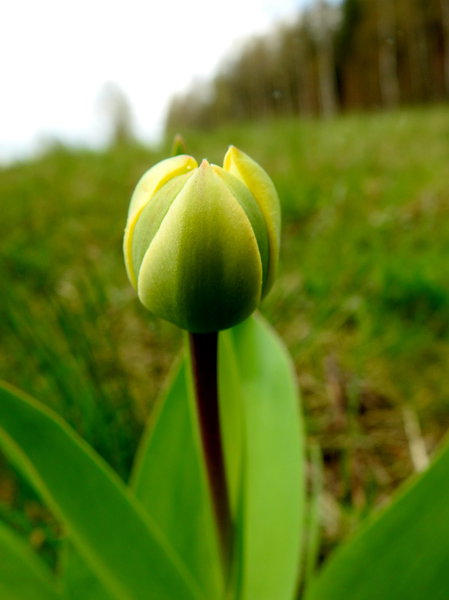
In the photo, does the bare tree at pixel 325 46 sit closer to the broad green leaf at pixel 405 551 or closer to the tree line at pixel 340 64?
the tree line at pixel 340 64

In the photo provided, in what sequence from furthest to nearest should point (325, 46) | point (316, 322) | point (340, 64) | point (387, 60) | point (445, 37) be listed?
point (340, 64), point (325, 46), point (387, 60), point (445, 37), point (316, 322)

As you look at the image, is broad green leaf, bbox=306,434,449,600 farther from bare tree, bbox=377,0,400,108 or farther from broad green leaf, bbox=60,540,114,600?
bare tree, bbox=377,0,400,108

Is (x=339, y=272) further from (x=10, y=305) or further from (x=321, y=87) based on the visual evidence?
(x=321, y=87)

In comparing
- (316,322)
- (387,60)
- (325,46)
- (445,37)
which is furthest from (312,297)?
(325,46)

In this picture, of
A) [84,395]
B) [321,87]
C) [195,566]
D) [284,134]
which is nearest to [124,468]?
[84,395]

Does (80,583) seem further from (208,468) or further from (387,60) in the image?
(387,60)

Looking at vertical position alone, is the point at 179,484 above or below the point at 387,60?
below
